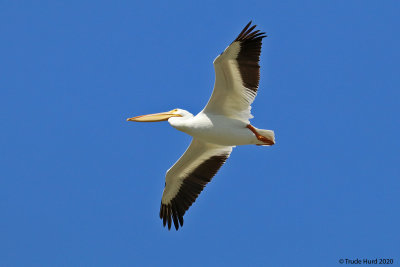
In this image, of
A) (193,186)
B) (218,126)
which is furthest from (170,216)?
(218,126)

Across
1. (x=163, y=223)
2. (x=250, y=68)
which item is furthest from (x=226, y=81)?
(x=163, y=223)

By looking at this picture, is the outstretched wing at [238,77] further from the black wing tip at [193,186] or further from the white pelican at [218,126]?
the black wing tip at [193,186]

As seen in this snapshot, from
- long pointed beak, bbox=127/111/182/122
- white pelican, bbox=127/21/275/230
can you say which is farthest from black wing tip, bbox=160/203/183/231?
long pointed beak, bbox=127/111/182/122

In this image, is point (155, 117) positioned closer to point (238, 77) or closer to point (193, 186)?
point (193, 186)

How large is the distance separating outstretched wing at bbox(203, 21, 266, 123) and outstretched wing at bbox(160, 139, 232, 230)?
1189 mm

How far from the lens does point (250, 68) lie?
34.2 ft

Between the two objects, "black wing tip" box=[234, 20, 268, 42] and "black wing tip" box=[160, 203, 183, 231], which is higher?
"black wing tip" box=[234, 20, 268, 42]

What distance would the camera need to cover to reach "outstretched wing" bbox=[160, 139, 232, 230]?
12.2 metres

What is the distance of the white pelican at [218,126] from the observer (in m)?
10.4

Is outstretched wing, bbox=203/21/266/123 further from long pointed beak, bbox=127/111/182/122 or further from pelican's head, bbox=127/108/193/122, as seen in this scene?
long pointed beak, bbox=127/111/182/122

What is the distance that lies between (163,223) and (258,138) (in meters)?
2.94

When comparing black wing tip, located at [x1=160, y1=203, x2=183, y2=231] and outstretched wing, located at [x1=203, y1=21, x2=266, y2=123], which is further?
black wing tip, located at [x1=160, y1=203, x2=183, y2=231]

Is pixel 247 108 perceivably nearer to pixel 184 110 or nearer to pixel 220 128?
pixel 220 128

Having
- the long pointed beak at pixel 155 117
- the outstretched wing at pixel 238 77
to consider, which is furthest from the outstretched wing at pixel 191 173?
the outstretched wing at pixel 238 77
